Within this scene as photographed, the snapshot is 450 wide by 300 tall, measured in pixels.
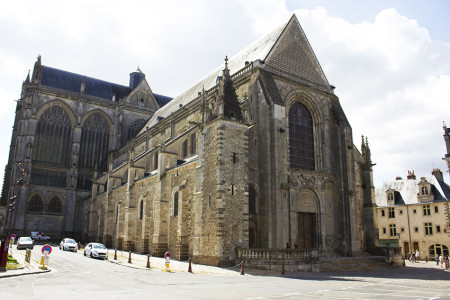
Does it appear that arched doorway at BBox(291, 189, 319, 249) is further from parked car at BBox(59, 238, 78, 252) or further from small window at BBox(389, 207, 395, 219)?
small window at BBox(389, 207, 395, 219)

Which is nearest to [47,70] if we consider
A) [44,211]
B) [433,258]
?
[44,211]

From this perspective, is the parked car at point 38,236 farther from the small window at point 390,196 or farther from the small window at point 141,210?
the small window at point 390,196

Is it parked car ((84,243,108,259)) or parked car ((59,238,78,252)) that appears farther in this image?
parked car ((59,238,78,252))

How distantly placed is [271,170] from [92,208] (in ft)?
85.9

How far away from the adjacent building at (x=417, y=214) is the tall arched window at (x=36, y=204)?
3963 cm

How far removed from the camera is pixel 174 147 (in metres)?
27.3

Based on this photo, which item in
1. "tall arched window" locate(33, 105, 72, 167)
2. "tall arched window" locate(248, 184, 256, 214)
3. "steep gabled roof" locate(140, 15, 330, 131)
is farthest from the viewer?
"tall arched window" locate(33, 105, 72, 167)

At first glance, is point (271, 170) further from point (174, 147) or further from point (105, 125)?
point (105, 125)

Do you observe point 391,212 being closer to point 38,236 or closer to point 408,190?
point 408,190

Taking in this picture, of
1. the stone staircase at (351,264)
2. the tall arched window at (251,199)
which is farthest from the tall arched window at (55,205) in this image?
the stone staircase at (351,264)

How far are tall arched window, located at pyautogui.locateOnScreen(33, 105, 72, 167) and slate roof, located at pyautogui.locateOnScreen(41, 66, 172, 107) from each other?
13.1ft

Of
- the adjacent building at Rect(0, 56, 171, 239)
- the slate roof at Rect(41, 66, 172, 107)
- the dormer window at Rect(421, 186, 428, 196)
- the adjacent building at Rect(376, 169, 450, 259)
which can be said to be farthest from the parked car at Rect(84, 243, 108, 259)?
the slate roof at Rect(41, 66, 172, 107)

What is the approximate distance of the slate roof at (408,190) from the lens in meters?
36.6

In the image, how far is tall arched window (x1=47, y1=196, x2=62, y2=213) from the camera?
43.9m
